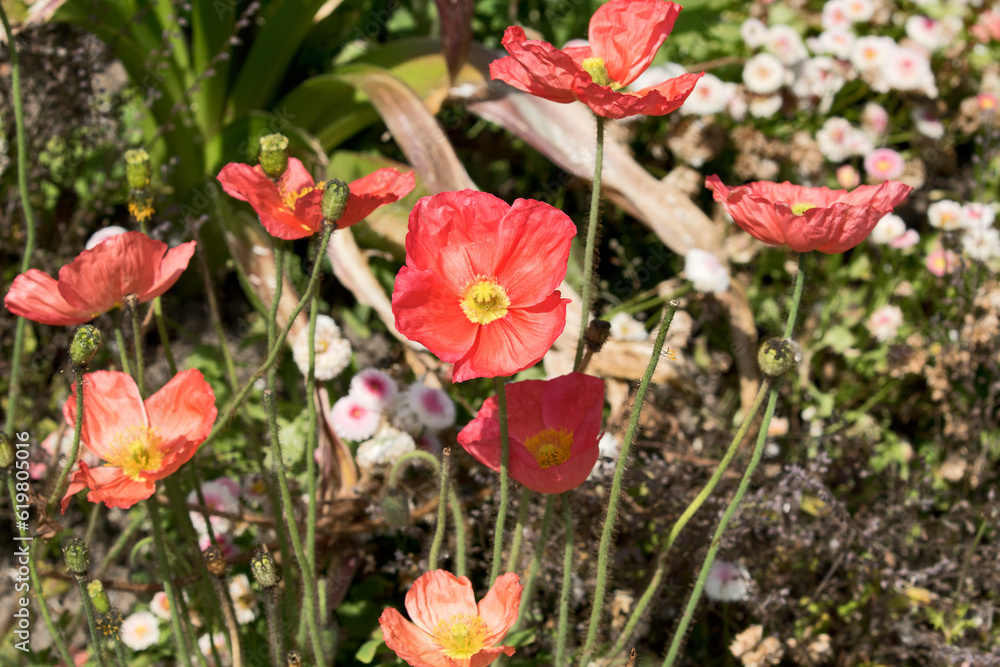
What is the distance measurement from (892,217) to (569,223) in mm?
2030

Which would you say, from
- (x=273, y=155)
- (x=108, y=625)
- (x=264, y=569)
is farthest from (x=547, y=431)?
(x=108, y=625)

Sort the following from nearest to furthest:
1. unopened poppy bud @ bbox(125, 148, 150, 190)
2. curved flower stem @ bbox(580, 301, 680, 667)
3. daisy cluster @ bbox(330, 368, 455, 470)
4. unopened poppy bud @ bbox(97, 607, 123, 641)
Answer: curved flower stem @ bbox(580, 301, 680, 667)
unopened poppy bud @ bbox(97, 607, 123, 641)
unopened poppy bud @ bbox(125, 148, 150, 190)
daisy cluster @ bbox(330, 368, 455, 470)

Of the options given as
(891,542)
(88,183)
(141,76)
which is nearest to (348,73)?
(141,76)

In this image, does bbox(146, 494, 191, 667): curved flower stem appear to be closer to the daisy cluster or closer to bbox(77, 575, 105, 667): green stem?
bbox(77, 575, 105, 667): green stem

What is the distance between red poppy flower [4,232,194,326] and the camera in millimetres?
1110

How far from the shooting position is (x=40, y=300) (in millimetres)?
1141

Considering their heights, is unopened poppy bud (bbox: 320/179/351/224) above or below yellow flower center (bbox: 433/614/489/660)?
above

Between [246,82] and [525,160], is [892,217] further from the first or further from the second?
[246,82]

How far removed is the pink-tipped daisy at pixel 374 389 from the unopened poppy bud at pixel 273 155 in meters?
0.80

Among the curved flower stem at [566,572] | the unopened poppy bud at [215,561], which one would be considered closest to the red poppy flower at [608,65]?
the curved flower stem at [566,572]

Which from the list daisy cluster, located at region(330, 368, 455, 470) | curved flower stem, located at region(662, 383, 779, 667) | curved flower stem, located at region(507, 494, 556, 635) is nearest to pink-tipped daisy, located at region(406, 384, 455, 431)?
daisy cluster, located at region(330, 368, 455, 470)

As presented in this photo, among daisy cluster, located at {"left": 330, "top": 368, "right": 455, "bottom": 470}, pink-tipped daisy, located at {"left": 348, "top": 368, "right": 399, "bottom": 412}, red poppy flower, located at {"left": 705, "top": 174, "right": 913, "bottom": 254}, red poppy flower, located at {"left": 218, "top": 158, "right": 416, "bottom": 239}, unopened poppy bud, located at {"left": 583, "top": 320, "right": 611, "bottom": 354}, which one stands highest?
red poppy flower, located at {"left": 218, "top": 158, "right": 416, "bottom": 239}

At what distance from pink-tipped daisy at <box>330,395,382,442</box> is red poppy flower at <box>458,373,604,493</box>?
72cm

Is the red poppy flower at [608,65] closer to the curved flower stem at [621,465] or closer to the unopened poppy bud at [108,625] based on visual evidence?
the curved flower stem at [621,465]
